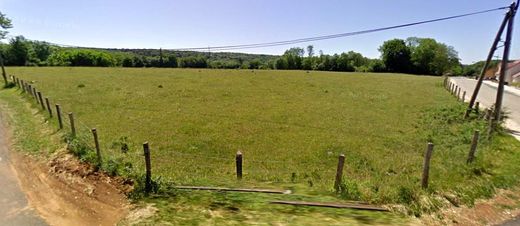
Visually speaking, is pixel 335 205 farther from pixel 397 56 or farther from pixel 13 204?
pixel 397 56

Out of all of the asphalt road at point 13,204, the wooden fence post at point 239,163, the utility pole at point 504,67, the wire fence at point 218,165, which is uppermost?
the utility pole at point 504,67

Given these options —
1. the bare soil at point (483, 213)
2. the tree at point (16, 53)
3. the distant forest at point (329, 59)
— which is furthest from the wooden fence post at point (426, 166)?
the tree at point (16, 53)

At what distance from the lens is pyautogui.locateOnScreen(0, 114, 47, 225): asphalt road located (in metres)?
7.15

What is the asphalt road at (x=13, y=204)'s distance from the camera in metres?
7.15

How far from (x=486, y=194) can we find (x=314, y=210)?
5.42 meters

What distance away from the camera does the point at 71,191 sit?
345 inches

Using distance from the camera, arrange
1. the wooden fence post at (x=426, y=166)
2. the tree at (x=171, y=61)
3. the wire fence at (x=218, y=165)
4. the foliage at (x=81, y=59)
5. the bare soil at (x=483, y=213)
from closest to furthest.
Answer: the bare soil at (x=483, y=213)
the wooden fence post at (x=426, y=166)
the wire fence at (x=218, y=165)
the foliage at (x=81, y=59)
the tree at (x=171, y=61)

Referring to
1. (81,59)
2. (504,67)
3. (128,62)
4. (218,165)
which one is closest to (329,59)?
(128,62)

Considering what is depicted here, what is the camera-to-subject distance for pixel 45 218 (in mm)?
7246

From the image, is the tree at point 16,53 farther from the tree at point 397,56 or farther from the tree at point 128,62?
the tree at point 397,56

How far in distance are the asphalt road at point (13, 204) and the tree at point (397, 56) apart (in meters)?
111

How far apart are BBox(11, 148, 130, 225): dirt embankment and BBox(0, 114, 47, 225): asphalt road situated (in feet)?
0.51

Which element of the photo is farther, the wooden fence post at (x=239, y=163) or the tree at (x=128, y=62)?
the tree at (x=128, y=62)

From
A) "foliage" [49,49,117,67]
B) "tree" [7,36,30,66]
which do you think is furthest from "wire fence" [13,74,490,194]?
"foliage" [49,49,117,67]
